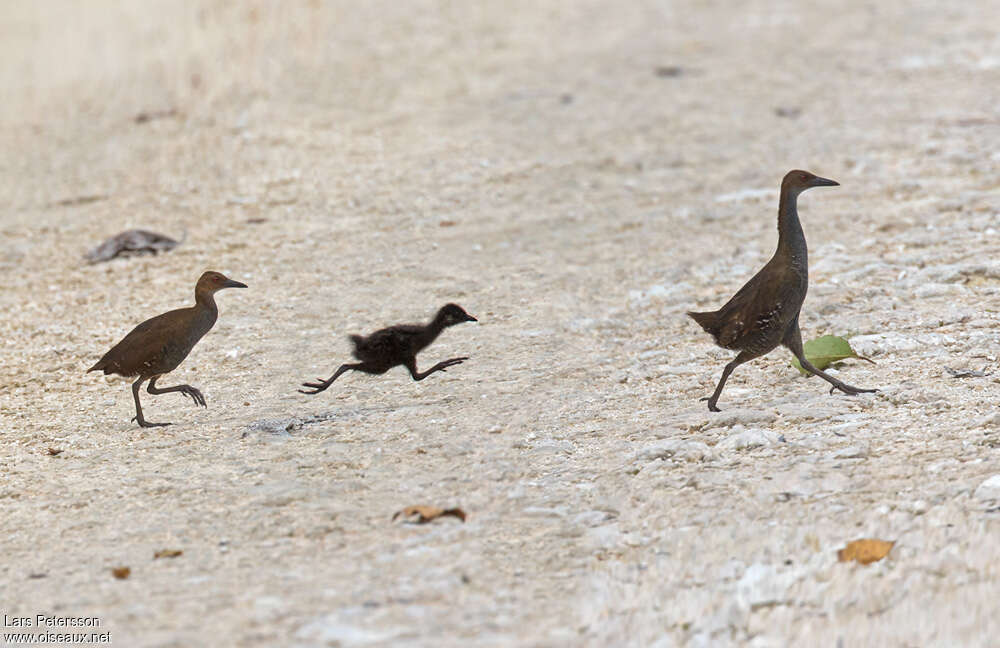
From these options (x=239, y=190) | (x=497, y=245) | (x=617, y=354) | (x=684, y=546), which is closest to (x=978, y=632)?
(x=684, y=546)

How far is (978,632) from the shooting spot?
2.85 m

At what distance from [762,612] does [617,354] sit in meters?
2.20

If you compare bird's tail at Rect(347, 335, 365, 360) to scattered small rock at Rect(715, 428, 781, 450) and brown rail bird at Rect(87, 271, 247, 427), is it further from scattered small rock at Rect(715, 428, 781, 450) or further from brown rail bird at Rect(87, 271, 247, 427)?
scattered small rock at Rect(715, 428, 781, 450)

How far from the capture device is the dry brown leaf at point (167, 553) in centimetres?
349

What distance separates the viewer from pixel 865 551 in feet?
10.7

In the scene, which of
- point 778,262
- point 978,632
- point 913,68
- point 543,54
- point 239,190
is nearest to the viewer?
point 978,632

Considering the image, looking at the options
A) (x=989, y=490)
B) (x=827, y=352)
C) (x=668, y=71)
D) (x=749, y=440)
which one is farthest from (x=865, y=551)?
(x=668, y=71)

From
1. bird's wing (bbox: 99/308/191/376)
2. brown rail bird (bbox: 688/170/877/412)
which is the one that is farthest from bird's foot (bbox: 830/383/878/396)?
bird's wing (bbox: 99/308/191/376)

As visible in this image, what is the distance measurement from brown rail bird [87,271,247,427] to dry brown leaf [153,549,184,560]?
114cm

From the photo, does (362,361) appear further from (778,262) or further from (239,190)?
(239,190)

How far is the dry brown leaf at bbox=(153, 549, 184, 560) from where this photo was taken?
349 centimetres

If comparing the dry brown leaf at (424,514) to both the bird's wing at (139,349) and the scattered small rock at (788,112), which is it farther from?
the scattered small rock at (788,112)

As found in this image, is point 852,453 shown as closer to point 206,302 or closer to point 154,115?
point 206,302

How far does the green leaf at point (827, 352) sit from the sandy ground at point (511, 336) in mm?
65
